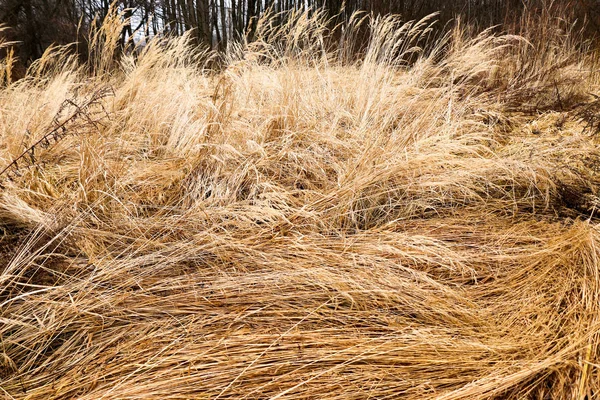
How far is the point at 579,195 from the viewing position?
5.33ft

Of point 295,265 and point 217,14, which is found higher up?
point 217,14

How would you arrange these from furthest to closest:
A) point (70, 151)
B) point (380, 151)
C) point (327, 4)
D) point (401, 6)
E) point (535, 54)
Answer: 1. point (327, 4)
2. point (401, 6)
3. point (535, 54)
4. point (70, 151)
5. point (380, 151)

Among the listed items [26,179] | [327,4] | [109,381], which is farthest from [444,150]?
[327,4]

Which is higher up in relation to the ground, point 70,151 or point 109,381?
point 70,151

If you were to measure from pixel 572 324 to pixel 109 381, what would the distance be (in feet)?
3.54

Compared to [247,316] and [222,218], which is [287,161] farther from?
[247,316]

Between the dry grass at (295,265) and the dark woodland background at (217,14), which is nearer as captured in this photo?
the dry grass at (295,265)

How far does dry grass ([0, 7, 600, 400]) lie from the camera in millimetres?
915

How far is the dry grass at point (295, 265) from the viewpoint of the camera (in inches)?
36.0

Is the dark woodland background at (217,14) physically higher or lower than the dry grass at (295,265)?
higher

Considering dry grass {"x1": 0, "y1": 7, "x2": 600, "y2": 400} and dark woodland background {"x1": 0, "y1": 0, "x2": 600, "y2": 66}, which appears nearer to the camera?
dry grass {"x1": 0, "y1": 7, "x2": 600, "y2": 400}

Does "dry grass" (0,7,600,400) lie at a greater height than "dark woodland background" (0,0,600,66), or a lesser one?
lesser

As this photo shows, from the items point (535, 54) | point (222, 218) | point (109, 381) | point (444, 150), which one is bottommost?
point (109, 381)

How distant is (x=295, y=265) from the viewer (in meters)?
Result: 1.24
